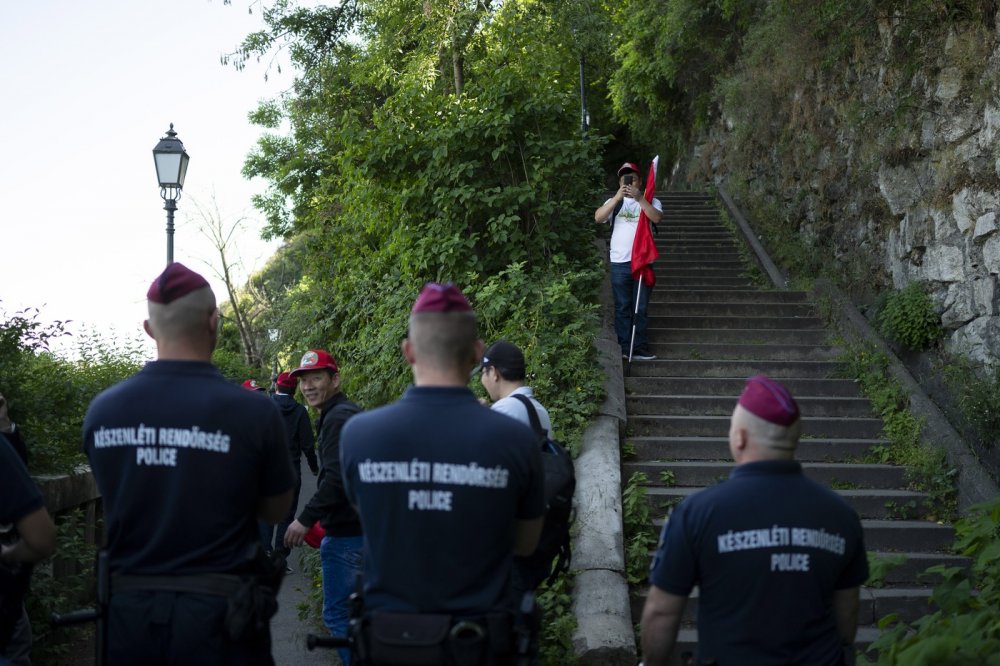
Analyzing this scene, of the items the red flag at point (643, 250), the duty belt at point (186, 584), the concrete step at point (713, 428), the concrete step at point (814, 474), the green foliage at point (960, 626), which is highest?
the red flag at point (643, 250)

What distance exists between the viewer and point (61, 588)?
5977 mm

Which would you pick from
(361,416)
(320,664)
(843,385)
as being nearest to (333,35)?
(843,385)

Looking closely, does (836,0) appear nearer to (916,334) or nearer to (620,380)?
(916,334)

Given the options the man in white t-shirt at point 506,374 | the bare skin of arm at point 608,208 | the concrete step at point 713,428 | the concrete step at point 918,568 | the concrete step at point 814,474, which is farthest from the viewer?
the bare skin of arm at point 608,208

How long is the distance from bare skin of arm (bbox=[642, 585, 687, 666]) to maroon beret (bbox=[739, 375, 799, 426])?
629mm

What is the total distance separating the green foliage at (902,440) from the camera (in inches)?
325

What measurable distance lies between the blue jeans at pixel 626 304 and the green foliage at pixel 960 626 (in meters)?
5.01

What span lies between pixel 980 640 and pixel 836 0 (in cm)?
1055

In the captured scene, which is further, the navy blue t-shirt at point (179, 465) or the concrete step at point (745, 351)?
the concrete step at point (745, 351)

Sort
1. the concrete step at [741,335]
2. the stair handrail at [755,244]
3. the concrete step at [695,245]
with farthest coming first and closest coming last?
the concrete step at [695,245] → the stair handrail at [755,244] → the concrete step at [741,335]

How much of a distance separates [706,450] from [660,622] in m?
5.94

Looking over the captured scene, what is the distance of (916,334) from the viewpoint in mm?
10703

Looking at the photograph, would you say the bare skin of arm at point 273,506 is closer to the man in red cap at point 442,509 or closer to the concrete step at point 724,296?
the man in red cap at point 442,509

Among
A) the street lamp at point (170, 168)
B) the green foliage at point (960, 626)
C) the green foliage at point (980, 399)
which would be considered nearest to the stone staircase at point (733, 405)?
the green foliage at point (980, 399)
